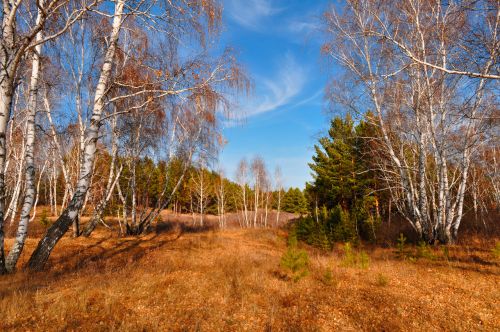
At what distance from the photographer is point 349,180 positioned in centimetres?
1806

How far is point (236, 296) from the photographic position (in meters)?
4.82

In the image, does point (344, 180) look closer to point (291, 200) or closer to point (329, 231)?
point (329, 231)

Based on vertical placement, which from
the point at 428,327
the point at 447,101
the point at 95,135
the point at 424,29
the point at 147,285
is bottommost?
the point at 428,327

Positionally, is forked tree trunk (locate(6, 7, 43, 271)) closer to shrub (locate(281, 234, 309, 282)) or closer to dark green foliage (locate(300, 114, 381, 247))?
shrub (locate(281, 234, 309, 282))

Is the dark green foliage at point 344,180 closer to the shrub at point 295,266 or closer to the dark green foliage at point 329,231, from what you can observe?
the dark green foliage at point 329,231

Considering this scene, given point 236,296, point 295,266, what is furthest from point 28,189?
point 295,266

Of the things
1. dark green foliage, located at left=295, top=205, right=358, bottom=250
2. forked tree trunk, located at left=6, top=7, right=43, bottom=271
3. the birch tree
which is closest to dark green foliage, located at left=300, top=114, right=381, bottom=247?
dark green foliage, located at left=295, top=205, right=358, bottom=250

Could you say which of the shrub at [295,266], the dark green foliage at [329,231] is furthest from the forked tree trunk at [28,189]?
the dark green foliage at [329,231]

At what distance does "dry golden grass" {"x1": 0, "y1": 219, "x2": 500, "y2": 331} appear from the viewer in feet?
11.7

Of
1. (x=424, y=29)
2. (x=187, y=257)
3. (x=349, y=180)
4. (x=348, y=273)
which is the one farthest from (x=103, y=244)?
(x=349, y=180)

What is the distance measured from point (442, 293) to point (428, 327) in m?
2.02

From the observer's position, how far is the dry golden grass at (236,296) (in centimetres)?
357

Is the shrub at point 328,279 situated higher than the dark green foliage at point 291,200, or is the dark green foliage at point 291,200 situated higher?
the dark green foliage at point 291,200

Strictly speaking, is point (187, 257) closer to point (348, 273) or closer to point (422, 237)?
point (348, 273)
